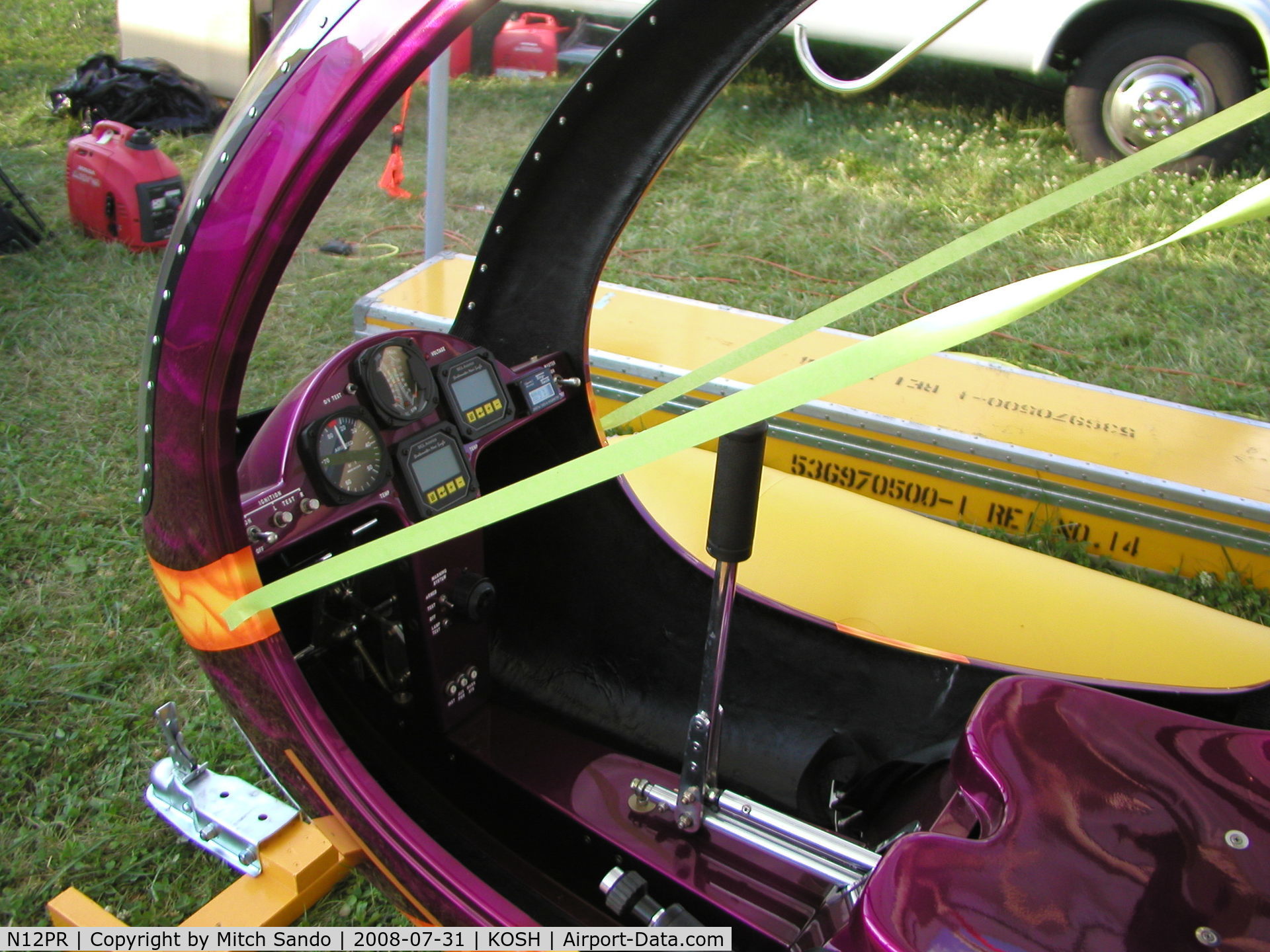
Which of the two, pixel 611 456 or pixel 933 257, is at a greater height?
pixel 933 257

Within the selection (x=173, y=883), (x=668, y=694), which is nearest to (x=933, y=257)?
(x=668, y=694)

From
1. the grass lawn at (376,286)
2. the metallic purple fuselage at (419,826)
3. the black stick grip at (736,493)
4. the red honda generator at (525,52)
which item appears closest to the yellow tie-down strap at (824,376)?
the black stick grip at (736,493)

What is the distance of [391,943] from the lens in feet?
4.82

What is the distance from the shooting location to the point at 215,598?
1224 mm

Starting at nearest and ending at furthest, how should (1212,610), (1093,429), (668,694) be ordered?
1. (668,694)
2. (1212,610)
3. (1093,429)

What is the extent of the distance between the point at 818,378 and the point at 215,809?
141 centimetres

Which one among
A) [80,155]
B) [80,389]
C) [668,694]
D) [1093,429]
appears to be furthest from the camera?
[80,155]

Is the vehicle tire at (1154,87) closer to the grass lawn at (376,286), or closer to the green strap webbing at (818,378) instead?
the grass lawn at (376,286)

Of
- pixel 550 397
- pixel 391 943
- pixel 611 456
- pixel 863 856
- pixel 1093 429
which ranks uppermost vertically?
pixel 611 456

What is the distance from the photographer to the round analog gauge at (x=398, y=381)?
1.49m

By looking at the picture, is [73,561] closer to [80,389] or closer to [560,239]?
[80,389]

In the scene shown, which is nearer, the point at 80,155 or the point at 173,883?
the point at 173,883

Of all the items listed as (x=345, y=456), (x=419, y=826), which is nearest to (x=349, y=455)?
(x=345, y=456)

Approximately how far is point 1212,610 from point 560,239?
1.66 m
